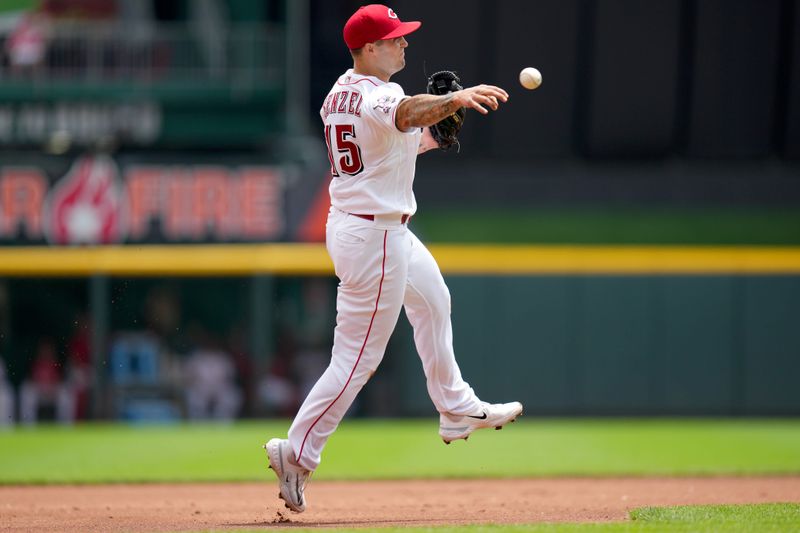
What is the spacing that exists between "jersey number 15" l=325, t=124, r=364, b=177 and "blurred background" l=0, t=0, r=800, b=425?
9600 millimetres

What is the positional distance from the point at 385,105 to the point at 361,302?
843 mm

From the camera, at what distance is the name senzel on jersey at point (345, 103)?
5203 millimetres

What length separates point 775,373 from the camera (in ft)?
51.1

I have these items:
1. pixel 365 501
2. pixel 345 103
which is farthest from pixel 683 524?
pixel 365 501

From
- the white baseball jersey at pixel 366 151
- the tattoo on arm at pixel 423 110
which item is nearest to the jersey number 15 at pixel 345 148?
the white baseball jersey at pixel 366 151

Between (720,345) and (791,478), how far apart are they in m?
7.12

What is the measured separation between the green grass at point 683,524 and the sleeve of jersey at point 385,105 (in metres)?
1.63

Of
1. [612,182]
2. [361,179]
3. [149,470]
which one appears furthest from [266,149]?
[361,179]

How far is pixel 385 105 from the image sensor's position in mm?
5086

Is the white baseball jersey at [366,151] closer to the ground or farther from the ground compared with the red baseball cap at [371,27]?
closer to the ground

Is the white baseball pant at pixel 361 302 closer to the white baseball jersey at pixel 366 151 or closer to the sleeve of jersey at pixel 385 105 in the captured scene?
the white baseball jersey at pixel 366 151

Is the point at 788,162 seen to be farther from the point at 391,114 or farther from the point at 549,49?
the point at 391,114

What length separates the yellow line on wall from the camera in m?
15.4

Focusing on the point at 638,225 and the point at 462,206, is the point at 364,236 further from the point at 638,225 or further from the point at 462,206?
the point at 638,225
